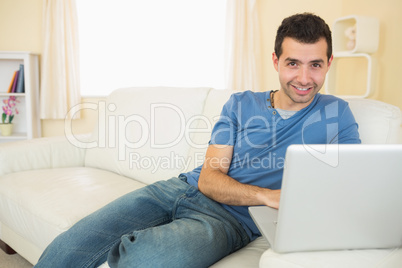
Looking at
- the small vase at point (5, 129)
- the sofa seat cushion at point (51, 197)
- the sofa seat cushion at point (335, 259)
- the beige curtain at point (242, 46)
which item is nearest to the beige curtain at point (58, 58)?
the small vase at point (5, 129)

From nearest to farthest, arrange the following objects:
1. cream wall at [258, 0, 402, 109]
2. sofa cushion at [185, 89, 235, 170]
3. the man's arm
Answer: the man's arm < sofa cushion at [185, 89, 235, 170] < cream wall at [258, 0, 402, 109]

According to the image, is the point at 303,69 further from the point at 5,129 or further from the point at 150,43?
the point at 5,129

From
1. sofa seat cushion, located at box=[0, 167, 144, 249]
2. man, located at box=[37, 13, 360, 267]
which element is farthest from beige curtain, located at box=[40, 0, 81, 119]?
man, located at box=[37, 13, 360, 267]

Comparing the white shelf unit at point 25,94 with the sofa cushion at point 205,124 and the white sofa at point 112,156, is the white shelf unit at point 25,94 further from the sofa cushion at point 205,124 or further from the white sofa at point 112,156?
the sofa cushion at point 205,124

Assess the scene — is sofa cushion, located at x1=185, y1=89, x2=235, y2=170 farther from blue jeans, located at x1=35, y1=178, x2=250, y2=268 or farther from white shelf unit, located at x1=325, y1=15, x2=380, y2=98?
white shelf unit, located at x1=325, y1=15, x2=380, y2=98

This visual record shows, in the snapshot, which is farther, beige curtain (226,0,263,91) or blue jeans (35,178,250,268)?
beige curtain (226,0,263,91)

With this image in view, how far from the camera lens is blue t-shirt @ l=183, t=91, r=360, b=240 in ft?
4.51

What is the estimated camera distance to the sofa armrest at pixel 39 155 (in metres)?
2.15

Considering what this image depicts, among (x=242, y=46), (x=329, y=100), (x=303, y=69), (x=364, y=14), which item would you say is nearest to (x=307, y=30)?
(x=303, y=69)

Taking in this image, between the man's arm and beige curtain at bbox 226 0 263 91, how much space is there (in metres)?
2.59

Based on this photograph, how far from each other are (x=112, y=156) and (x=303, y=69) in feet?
4.10

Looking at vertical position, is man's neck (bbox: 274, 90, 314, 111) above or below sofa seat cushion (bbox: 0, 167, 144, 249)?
above

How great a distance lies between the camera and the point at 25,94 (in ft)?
12.1

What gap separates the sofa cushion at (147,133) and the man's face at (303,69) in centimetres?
70
